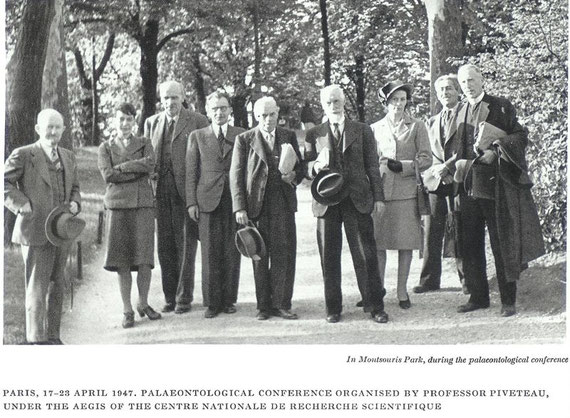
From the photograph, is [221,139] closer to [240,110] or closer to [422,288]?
[240,110]

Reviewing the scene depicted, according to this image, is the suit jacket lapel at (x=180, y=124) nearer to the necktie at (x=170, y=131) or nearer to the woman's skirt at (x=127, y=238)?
the necktie at (x=170, y=131)

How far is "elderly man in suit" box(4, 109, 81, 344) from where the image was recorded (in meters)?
5.42

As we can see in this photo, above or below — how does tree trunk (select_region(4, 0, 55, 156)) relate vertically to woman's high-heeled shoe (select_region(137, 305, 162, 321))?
above

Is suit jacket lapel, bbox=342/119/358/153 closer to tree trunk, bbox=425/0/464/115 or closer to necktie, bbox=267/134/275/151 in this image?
necktie, bbox=267/134/275/151

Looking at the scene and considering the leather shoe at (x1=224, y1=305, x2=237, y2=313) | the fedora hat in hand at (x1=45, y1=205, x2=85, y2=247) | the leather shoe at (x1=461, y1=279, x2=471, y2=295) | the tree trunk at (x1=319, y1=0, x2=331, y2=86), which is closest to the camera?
the fedora hat in hand at (x1=45, y1=205, x2=85, y2=247)

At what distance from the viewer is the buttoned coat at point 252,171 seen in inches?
242

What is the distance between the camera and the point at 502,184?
6.09 metres

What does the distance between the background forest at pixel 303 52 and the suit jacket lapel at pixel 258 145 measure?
6.04ft

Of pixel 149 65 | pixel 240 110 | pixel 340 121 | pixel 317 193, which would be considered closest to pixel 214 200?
pixel 317 193

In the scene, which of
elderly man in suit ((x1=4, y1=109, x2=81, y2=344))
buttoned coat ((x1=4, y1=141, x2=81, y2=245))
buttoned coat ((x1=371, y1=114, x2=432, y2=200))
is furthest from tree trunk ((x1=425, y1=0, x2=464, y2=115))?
buttoned coat ((x1=4, y1=141, x2=81, y2=245))

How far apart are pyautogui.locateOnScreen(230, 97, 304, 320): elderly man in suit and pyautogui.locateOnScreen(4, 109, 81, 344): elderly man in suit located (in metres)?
1.40

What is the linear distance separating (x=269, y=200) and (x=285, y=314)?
96cm

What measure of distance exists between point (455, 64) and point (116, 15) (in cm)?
379
